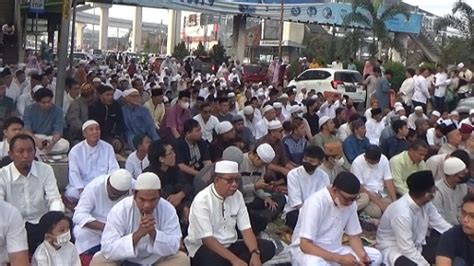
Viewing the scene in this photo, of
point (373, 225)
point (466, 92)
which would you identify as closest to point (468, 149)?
point (373, 225)

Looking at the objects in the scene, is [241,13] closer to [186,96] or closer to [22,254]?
[186,96]

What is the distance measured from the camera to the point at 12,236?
4512 mm

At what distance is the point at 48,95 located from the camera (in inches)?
336

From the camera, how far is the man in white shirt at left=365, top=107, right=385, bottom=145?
37.3 ft

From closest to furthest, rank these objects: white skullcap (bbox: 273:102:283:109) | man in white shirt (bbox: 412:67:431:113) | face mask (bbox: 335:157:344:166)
A: face mask (bbox: 335:157:344:166), white skullcap (bbox: 273:102:283:109), man in white shirt (bbox: 412:67:431:113)

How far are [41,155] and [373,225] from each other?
3966mm

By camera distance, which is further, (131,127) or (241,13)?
(241,13)

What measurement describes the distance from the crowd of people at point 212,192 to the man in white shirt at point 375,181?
0.5 inches

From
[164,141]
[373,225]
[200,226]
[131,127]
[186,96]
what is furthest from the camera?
[186,96]

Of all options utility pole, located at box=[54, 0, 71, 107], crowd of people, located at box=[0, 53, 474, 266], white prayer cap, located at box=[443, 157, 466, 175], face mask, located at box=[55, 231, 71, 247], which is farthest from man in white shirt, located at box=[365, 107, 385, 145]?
face mask, located at box=[55, 231, 71, 247]

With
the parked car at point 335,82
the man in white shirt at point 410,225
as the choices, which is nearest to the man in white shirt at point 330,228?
the man in white shirt at point 410,225

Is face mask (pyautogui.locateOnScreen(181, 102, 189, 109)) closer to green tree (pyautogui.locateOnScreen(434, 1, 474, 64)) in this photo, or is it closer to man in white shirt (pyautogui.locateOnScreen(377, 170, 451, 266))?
man in white shirt (pyautogui.locateOnScreen(377, 170, 451, 266))

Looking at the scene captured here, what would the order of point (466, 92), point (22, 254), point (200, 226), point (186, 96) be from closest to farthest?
1. point (22, 254)
2. point (200, 226)
3. point (186, 96)
4. point (466, 92)

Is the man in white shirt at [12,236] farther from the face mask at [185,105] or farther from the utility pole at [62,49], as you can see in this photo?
the face mask at [185,105]
